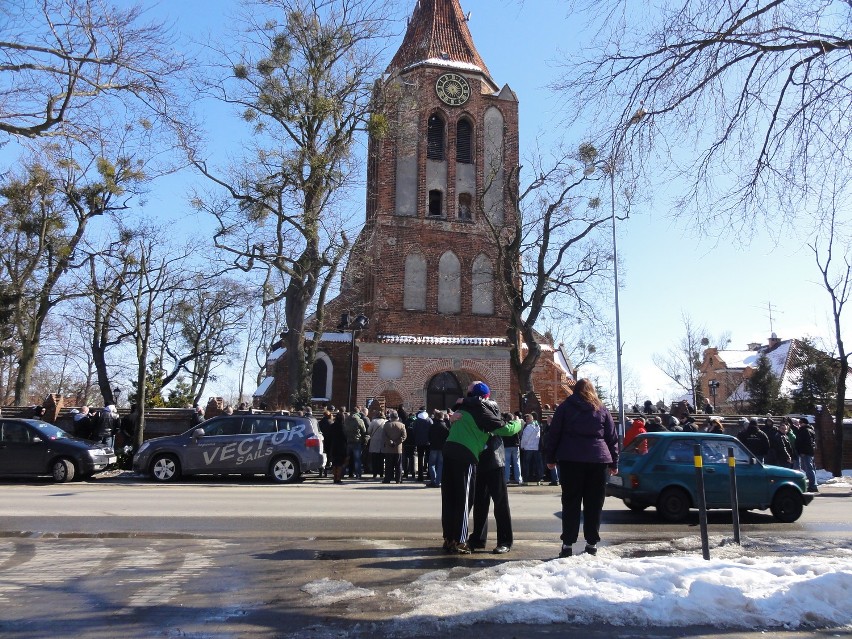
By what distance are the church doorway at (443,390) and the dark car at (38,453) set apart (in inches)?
775

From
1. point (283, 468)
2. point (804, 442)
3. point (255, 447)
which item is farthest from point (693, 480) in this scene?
point (255, 447)

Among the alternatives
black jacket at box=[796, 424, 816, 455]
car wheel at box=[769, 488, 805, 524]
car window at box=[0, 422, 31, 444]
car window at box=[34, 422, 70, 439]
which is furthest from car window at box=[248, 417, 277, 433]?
black jacket at box=[796, 424, 816, 455]

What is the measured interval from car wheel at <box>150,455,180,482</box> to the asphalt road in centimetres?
255

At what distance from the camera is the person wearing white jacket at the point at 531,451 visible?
18.2 m

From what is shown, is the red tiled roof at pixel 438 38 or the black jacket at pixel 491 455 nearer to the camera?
the black jacket at pixel 491 455

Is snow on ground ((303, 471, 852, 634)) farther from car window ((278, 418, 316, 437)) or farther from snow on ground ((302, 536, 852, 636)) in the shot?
car window ((278, 418, 316, 437))

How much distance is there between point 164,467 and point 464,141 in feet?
81.9

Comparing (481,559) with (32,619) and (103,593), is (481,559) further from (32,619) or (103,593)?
(32,619)

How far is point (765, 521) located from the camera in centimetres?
1134

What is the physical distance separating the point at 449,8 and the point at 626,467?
115 feet

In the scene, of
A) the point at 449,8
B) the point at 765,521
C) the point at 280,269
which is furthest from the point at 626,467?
the point at 449,8

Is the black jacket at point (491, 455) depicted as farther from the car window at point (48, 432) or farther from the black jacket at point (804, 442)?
the black jacket at point (804, 442)

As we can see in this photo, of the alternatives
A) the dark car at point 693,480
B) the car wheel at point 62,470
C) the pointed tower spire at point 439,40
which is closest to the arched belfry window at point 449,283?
the pointed tower spire at point 439,40

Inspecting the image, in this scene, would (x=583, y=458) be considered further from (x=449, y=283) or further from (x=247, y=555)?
(x=449, y=283)
